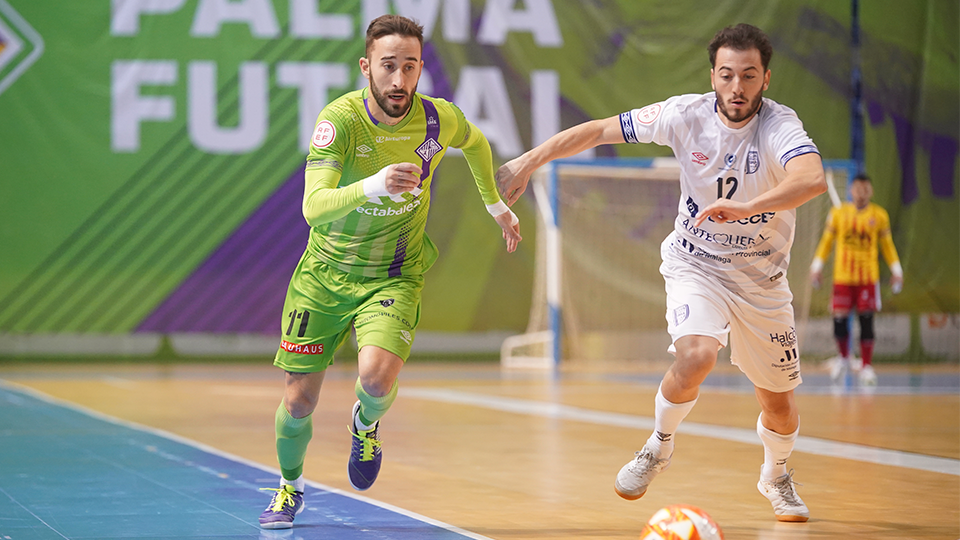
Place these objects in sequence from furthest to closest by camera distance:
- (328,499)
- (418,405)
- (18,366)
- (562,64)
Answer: (562,64)
(18,366)
(418,405)
(328,499)

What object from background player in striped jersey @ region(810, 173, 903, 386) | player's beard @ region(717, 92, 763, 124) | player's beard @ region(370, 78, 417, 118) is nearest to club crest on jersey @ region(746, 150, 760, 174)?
player's beard @ region(717, 92, 763, 124)

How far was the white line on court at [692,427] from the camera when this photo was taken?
593cm

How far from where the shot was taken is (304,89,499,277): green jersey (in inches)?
170

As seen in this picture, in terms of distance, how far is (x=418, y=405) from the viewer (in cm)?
955

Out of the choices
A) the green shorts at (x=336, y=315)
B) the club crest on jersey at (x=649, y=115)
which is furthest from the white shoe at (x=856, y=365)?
the green shorts at (x=336, y=315)

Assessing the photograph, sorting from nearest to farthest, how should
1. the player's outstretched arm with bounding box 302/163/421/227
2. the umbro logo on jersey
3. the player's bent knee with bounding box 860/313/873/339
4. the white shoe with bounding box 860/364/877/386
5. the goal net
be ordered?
the player's outstretched arm with bounding box 302/163/421/227, the white shoe with bounding box 860/364/877/386, the player's bent knee with bounding box 860/313/873/339, the goal net, the umbro logo on jersey

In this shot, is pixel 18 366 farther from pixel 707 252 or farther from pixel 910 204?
pixel 910 204

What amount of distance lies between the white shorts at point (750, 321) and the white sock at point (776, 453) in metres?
0.24

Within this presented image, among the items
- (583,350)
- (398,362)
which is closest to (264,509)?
(398,362)

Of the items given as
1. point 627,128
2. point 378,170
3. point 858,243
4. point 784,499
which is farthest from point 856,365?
point 378,170

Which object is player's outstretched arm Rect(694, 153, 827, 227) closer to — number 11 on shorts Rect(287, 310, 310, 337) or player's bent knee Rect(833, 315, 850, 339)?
number 11 on shorts Rect(287, 310, 310, 337)

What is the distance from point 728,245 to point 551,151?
0.86m

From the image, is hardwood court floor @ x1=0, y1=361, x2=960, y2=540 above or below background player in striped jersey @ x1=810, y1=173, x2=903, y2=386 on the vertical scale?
below

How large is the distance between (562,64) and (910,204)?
6.35 metres
